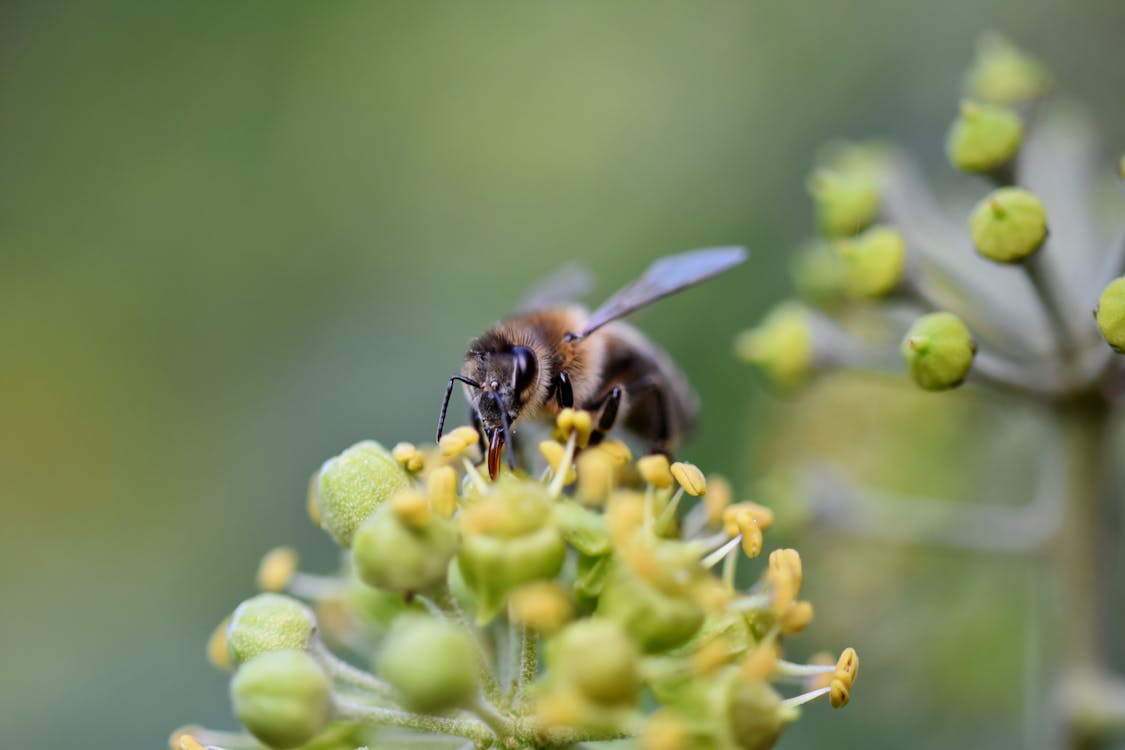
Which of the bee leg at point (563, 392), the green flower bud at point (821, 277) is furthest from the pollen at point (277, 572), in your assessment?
the green flower bud at point (821, 277)

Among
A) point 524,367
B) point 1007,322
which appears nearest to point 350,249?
point 524,367

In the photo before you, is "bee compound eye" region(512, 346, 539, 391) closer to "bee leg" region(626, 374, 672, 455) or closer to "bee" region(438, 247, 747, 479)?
"bee" region(438, 247, 747, 479)

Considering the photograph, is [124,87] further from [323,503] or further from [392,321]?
[323,503]

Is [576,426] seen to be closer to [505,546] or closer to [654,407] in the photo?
[505,546]

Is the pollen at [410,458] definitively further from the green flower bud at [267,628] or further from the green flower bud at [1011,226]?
the green flower bud at [1011,226]

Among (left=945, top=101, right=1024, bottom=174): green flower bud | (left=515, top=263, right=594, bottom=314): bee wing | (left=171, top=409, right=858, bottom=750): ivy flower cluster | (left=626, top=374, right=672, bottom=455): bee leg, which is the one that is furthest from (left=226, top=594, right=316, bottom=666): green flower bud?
(left=945, top=101, right=1024, bottom=174): green flower bud

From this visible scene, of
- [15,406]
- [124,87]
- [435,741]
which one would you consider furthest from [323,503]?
[124,87]
